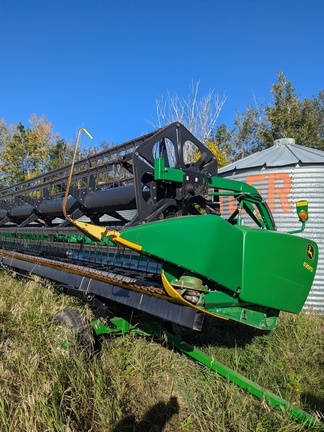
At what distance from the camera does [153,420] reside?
106 inches

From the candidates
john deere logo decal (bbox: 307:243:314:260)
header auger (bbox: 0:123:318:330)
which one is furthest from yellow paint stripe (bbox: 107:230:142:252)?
john deere logo decal (bbox: 307:243:314:260)

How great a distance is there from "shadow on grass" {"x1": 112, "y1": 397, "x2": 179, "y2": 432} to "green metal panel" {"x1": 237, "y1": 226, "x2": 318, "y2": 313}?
3.63 ft

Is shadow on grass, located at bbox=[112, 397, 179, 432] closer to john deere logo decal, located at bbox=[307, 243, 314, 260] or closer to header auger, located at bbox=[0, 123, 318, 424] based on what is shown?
header auger, located at bbox=[0, 123, 318, 424]

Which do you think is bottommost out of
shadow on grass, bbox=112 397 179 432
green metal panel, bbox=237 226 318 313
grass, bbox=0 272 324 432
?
shadow on grass, bbox=112 397 179 432

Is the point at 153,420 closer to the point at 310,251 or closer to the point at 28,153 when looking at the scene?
the point at 310,251

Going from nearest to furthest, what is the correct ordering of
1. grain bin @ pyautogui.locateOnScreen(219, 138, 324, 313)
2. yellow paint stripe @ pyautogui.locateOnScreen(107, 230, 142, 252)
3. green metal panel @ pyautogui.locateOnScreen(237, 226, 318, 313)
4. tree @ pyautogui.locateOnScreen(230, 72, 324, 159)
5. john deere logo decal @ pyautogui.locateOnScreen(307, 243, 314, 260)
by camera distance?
1. yellow paint stripe @ pyautogui.locateOnScreen(107, 230, 142, 252)
2. green metal panel @ pyautogui.locateOnScreen(237, 226, 318, 313)
3. john deere logo decal @ pyautogui.locateOnScreen(307, 243, 314, 260)
4. grain bin @ pyautogui.locateOnScreen(219, 138, 324, 313)
5. tree @ pyautogui.locateOnScreen(230, 72, 324, 159)

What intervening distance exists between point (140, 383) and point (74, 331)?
74cm

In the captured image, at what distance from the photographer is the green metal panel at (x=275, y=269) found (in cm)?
259

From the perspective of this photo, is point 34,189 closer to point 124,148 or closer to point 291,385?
point 124,148

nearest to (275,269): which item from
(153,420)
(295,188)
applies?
(153,420)

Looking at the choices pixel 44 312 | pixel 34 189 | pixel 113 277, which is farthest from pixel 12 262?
pixel 113 277

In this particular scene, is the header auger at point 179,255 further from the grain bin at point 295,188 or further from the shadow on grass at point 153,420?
the grain bin at point 295,188

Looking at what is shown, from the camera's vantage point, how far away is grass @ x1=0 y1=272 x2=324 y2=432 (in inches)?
95.3

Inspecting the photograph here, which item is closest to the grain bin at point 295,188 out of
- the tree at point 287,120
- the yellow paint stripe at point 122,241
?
the yellow paint stripe at point 122,241
